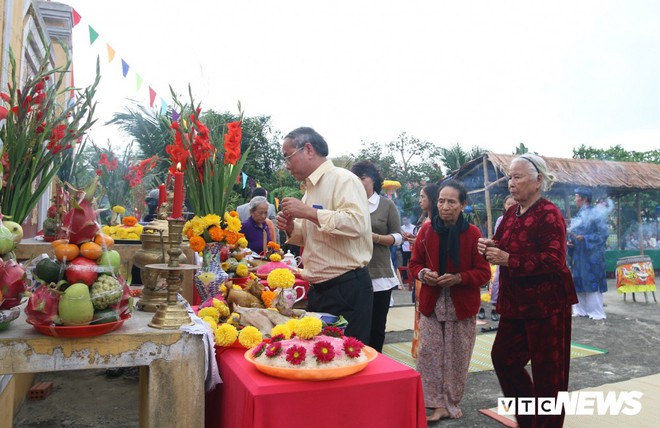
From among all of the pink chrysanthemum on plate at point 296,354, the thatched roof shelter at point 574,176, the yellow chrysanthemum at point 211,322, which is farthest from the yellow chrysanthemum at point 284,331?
the thatched roof shelter at point 574,176

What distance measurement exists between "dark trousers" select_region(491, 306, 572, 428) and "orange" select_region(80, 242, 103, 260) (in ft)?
7.69

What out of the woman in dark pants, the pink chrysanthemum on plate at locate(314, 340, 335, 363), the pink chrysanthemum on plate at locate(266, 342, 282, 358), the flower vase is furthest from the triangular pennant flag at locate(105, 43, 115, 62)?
the pink chrysanthemum on plate at locate(314, 340, 335, 363)

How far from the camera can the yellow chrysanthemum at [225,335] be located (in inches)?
82.5

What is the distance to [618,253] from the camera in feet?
43.0

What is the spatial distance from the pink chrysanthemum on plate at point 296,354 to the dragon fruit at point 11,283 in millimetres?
916

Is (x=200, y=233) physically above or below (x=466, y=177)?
below

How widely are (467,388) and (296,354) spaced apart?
2.89m

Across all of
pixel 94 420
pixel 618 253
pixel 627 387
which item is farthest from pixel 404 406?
pixel 618 253

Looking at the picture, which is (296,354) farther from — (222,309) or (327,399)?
(222,309)

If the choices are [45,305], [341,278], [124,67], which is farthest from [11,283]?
[124,67]

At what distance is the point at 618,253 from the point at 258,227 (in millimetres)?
11183

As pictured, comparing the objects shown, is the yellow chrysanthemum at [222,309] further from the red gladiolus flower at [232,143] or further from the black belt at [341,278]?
the red gladiolus flower at [232,143]

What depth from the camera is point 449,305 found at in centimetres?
350

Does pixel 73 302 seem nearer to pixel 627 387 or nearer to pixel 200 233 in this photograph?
pixel 200 233
